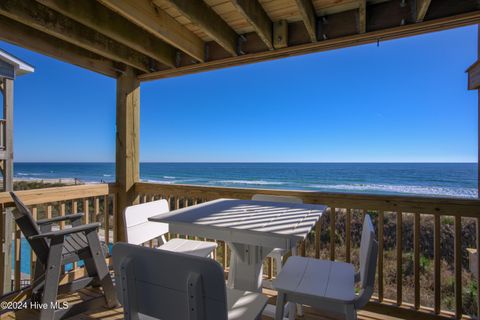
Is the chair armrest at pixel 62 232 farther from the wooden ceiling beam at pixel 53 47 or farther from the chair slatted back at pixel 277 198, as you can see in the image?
the wooden ceiling beam at pixel 53 47

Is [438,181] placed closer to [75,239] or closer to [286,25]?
[286,25]

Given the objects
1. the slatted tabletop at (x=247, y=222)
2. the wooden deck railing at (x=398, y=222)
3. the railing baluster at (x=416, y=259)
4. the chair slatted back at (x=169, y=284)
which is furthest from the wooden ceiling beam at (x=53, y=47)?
the railing baluster at (x=416, y=259)

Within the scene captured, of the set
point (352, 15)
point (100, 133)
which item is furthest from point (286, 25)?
point (100, 133)

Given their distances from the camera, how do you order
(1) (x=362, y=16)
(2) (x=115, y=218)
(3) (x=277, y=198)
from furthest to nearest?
(2) (x=115, y=218)
(3) (x=277, y=198)
(1) (x=362, y=16)

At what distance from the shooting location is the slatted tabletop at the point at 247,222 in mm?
1220

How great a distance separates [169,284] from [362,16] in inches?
78.8

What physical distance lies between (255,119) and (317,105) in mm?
4493

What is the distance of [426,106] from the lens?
1698cm

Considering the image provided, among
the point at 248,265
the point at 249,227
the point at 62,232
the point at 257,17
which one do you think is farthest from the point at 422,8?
the point at 62,232

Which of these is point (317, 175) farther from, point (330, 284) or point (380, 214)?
point (330, 284)

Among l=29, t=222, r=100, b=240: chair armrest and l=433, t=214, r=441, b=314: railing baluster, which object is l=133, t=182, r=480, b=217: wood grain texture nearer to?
l=433, t=214, r=441, b=314: railing baluster

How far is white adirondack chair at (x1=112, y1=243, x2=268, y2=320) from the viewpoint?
726 mm

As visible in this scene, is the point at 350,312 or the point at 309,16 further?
the point at 309,16

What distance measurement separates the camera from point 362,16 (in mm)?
1770
